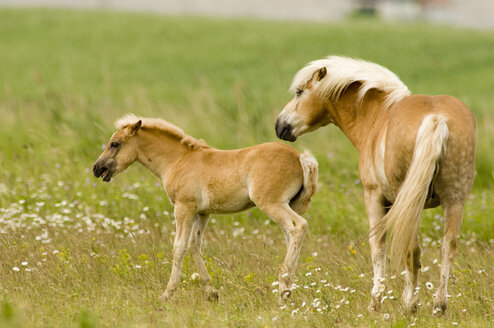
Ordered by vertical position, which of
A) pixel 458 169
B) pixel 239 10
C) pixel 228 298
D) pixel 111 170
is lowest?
pixel 239 10

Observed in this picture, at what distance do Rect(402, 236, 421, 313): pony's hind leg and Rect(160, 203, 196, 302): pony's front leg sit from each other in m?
1.88

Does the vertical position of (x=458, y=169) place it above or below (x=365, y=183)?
above

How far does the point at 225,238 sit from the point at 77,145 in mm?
3768

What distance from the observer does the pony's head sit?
6.20 m

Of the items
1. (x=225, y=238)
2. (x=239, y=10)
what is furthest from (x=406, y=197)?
(x=239, y=10)

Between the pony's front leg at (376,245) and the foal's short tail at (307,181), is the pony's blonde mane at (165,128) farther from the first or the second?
the pony's front leg at (376,245)

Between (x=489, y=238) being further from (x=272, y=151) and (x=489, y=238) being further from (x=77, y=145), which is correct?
(x=77, y=145)

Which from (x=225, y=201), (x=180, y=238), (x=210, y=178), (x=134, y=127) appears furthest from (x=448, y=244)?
(x=134, y=127)

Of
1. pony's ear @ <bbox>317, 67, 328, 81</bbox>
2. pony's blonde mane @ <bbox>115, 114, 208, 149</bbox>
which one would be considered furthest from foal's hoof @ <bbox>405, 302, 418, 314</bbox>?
pony's blonde mane @ <bbox>115, 114, 208, 149</bbox>

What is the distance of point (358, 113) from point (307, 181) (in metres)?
0.78

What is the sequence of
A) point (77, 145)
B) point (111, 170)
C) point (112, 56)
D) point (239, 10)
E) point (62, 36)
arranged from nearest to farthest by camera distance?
point (111, 170)
point (77, 145)
point (112, 56)
point (62, 36)
point (239, 10)

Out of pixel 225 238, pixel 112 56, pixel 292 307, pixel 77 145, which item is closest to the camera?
pixel 292 307

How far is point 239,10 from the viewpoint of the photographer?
6031cm

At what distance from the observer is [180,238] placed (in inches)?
244
